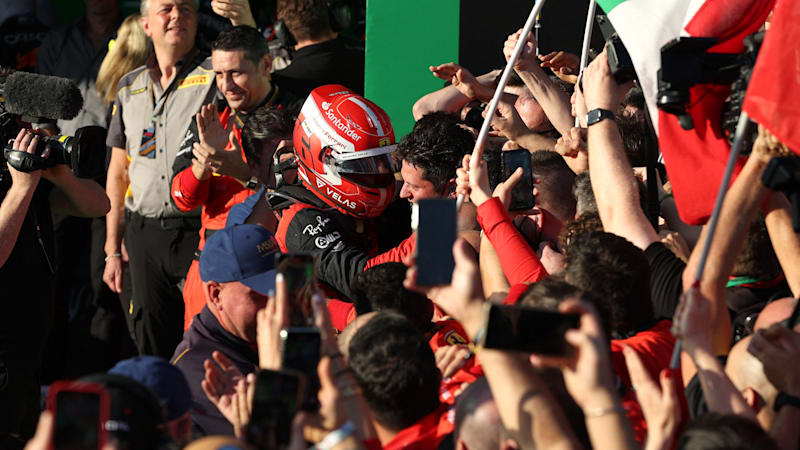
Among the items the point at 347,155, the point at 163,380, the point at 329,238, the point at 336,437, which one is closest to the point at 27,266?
the point at 329,238

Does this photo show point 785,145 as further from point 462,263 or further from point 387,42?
point 387,42

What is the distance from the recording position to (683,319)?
8.28ft

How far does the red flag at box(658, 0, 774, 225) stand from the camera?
11.3 ft

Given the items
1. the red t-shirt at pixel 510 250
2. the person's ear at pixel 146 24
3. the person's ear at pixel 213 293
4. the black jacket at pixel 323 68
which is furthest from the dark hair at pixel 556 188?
the person's ear at pixel 146 24

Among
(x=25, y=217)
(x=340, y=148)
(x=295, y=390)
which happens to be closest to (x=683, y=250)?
(x=340, y=148)

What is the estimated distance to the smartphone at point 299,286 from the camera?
2516 mm

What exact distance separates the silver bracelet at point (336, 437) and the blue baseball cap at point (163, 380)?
18.1 inches

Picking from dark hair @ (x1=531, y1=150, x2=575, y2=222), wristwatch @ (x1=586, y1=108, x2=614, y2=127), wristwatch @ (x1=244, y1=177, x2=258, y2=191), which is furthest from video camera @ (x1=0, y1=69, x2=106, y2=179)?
wristwatch @ (x1=586, y1=108, x2=614, y2=127)

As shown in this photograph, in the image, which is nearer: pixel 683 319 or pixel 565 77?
pixel 683 319

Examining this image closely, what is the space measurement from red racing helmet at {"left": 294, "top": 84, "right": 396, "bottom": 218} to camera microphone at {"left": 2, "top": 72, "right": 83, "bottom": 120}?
113 centimetres

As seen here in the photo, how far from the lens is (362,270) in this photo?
4.44 m

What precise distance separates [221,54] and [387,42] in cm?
113

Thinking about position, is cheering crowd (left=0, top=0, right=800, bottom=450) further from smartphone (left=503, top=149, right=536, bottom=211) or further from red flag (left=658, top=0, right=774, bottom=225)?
red flag (left=658, top=0, right=774, bottom=225)

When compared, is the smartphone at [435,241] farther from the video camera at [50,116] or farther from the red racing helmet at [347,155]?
the video camera at [50,116]
